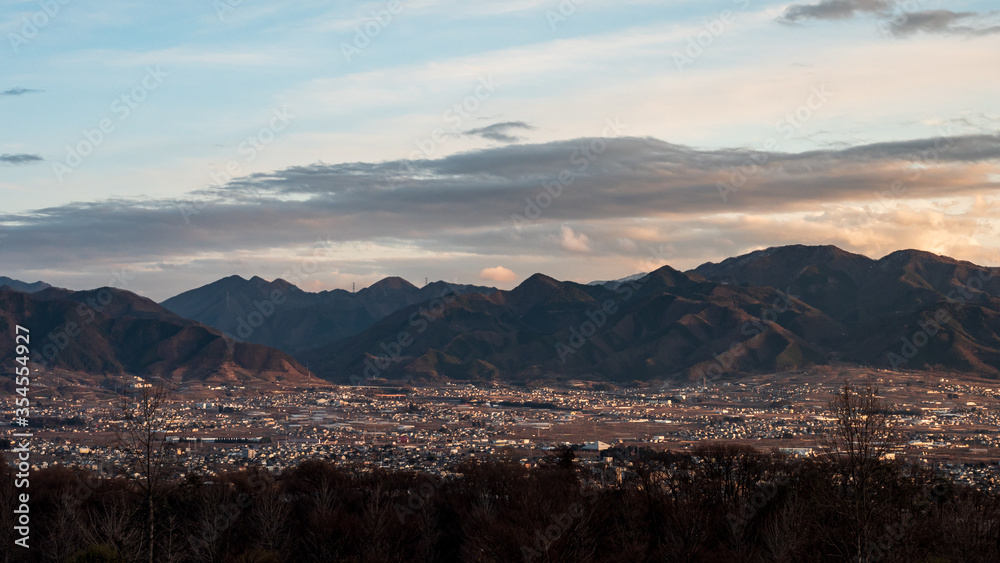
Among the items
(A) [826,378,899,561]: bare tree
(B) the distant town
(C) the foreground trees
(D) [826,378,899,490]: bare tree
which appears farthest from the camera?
(B) the distant town

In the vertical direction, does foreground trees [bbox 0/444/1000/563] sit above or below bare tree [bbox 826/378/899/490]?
below

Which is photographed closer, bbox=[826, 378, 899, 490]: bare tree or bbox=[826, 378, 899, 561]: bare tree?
bbox=[826, 378, 899, 561]: bare tree

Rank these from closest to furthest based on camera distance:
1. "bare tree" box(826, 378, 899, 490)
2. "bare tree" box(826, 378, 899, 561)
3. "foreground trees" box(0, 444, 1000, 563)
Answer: "bare tree" box(826, 378, 899, 561) → "bare tree" box(826, 378, 899, 490) → "foreground trees" box(0, 444, 1000, 563)

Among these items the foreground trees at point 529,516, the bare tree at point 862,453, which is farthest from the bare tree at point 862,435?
the foreground trees at point 529,516

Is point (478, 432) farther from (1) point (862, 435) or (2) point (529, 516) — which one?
(1) point (862, 435)

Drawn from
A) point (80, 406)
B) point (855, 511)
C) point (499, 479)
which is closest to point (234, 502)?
point (499, 479)

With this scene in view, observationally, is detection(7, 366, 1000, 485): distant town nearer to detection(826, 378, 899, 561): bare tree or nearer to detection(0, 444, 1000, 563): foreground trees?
detection(0, 444, 1000, 563): foreground trees

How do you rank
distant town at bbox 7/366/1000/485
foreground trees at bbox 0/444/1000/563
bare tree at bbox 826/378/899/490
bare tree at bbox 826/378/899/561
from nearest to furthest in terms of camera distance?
1. bare tree at bbox 826/378/899/561
2. bare tree at bbox 826/378/899/490
3. foreground trees at bbox 0/444/1000/563
4. distant town at bbox 7/366/1000/485

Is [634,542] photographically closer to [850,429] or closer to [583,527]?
[583,527]

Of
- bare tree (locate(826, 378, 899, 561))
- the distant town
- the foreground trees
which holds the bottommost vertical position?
the distant town

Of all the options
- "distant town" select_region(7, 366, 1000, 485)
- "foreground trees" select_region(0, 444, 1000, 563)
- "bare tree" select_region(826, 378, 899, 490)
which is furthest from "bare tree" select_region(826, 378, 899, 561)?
"distant town" select_region(7, 366, 1000, 485)

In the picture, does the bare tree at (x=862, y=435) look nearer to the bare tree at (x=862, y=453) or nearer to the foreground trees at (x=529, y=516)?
the bare tree at (x=862, y=453)
